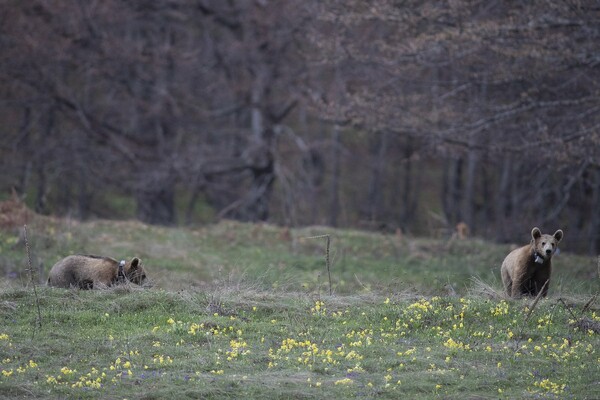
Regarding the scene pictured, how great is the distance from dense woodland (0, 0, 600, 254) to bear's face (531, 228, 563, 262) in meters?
7.55

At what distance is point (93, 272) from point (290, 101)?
23222 millimetres

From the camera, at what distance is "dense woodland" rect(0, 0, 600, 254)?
75.4ft

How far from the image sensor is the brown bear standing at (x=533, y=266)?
46.4 feet

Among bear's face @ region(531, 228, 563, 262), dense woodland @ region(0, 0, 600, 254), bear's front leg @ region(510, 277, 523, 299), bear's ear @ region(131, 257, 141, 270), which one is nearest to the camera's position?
bear's face @ region(531, 228, 563, 262)

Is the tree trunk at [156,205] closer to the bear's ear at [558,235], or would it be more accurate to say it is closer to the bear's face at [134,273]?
the bear's face at [134,273]

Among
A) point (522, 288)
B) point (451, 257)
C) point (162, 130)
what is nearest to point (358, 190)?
point (162, 130)

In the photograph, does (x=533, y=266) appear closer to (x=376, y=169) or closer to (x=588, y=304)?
(x=588, y=304)

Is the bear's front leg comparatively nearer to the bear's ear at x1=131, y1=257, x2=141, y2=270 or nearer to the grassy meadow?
the grassy meadow

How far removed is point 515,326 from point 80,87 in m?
33.6

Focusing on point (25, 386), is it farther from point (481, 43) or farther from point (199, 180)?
point (199, 180)

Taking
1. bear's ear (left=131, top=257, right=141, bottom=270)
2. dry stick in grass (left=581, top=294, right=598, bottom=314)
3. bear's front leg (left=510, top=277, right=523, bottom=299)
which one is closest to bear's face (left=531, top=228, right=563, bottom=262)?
bear's front leg (left=510, top=277, right=523, bottom=299)

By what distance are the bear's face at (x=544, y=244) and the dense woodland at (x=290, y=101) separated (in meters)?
7.55

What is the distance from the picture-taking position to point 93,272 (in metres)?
15.4

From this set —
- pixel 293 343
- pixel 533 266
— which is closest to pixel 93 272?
pixel 293 343
